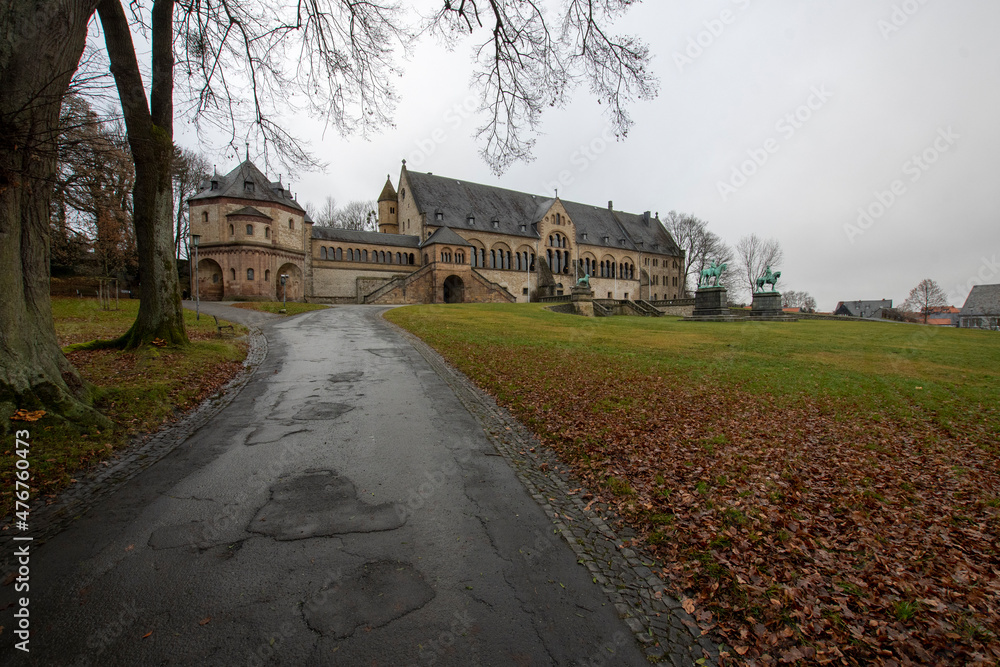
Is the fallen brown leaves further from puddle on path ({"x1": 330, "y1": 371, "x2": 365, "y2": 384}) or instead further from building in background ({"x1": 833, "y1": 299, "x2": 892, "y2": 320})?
building in background ({"x1": 833, "y1": 299, "x2": 892, "y2": 320})

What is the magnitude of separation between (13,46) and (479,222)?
46.9 m

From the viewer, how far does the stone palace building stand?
38312 mm

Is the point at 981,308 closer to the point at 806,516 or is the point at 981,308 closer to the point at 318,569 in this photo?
the point at 806,516

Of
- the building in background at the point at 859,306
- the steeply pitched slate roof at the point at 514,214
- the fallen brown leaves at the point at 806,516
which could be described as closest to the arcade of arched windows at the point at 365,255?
the steeply pitched slate roof at the point at 514,214

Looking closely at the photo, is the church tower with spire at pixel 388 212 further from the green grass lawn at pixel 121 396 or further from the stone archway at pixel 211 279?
the green grass lawn at pixel 121 396

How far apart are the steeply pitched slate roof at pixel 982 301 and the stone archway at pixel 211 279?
93240mm

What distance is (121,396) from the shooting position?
661 cm

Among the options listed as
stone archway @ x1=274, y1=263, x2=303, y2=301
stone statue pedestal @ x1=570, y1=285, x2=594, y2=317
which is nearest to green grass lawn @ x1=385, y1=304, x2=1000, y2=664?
stone statue pedestal @ x1=570, y1=285, x2=594, y2=317

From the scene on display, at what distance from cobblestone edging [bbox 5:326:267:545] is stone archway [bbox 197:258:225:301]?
120 ft

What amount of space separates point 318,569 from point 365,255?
148 feet

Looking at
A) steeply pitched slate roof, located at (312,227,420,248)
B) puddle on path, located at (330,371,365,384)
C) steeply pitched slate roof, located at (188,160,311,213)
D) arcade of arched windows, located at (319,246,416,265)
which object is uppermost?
steeply pitched slate roof, located at (188,160,311,213)

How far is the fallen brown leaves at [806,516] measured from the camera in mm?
2822

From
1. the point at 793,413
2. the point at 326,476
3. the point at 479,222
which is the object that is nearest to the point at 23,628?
the point at 326,476

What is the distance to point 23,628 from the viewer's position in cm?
263
